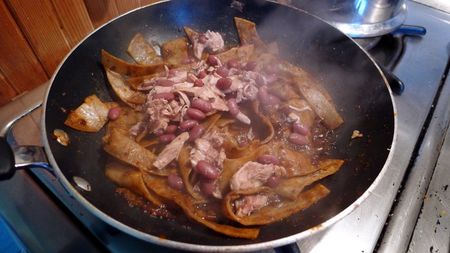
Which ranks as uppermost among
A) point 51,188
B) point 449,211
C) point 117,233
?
point 51,188

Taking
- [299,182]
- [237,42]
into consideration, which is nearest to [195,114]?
[299,182]

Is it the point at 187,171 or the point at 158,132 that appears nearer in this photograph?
the point at 187,171

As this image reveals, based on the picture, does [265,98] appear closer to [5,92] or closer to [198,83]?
[198,83]

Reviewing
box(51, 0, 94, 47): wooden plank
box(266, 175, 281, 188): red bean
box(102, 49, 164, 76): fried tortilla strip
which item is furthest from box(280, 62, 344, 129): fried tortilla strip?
box(51, 0, 94, 47): wooden plank

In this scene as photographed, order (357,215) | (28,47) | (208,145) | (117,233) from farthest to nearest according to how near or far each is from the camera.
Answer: (28,47), (208,145), (357,215), (117,233)

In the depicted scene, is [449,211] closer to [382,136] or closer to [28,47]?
[382,136]

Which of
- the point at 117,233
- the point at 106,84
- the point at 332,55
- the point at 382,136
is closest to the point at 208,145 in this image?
the point at 117,233

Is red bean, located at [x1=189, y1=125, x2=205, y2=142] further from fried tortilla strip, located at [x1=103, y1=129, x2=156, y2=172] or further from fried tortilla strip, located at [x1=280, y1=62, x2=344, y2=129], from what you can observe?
fried tortilla strip, located at [x1=280, y1=62, x2=344, y2=129]

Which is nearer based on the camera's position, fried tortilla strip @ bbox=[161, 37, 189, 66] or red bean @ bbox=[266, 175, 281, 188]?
red bean @ bbox=[266, 175, 281, 188]
